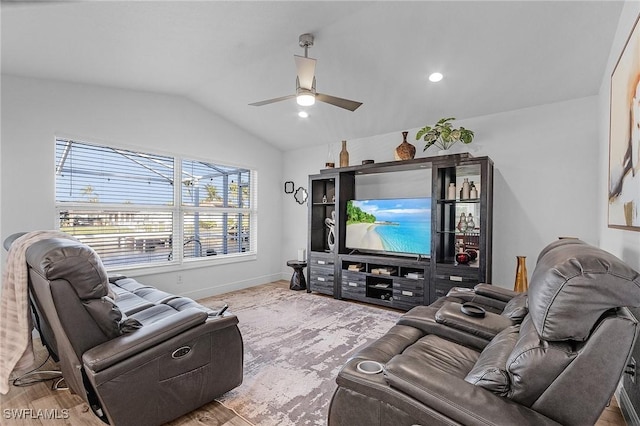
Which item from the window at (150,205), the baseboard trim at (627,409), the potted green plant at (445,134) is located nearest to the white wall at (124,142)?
the window at (150,205)

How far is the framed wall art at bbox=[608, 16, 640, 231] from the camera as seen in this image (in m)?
1.69

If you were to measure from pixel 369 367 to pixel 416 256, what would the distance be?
3049 millimetres

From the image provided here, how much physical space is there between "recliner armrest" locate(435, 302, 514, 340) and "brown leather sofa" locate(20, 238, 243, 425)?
1491mm

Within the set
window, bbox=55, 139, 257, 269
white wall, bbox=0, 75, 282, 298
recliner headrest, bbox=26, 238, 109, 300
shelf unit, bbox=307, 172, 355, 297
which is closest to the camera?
recliner headrest, bbox=26, 238, 109, 300

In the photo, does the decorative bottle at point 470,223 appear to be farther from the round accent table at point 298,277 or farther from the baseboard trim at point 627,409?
the round accent table at point 298,277

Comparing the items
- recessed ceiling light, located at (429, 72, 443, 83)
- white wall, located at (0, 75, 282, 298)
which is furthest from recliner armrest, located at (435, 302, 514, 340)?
white wall, located at (0, 75, 282, 298)

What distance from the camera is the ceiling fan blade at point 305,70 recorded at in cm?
260

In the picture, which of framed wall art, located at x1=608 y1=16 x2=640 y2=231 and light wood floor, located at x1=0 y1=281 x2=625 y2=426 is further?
light wood floor, located at x1=0 y1=281 x2=625 y2=426

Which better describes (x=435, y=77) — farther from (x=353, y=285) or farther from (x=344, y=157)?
(x=353, y=285)

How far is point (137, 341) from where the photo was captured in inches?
69.3

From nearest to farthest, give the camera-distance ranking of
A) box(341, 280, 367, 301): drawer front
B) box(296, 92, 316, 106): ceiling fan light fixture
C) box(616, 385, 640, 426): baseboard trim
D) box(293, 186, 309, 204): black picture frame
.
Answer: box(616, 385, 640, 426): baseboard trim < box(296, 92, 316, 106): ceiling fan light fixture < box(341, 280, 367, 301): drawer front < box(293, 186, 309, 204): black picture frame

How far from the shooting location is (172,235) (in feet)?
15.1

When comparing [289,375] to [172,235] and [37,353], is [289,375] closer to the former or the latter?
[37,353]

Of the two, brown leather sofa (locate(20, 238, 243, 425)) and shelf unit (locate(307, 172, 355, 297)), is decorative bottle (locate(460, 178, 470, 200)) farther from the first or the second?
brown leather sofa (locate(20, 238, 243, 425))
